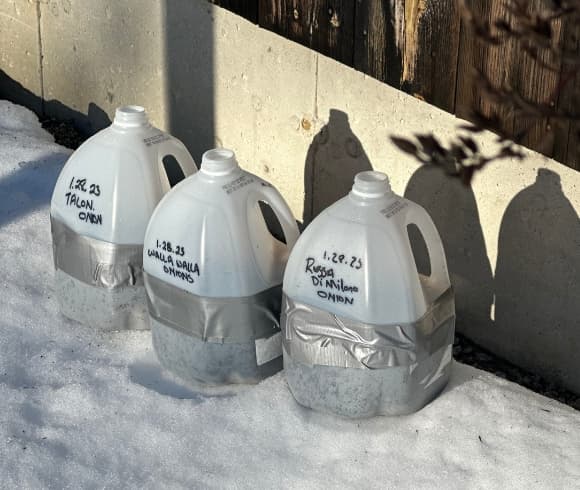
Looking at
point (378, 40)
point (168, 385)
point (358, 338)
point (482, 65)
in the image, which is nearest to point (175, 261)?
point (168, 385)

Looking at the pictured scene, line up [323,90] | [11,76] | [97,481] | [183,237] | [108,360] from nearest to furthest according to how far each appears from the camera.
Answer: [97,481]
[183,237]
[108,360]
[323,90]
[11,76]

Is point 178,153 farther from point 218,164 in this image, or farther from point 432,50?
point 432,50

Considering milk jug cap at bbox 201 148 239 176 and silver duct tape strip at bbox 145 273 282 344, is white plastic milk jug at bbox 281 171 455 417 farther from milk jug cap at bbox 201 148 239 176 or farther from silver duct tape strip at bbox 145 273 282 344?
milk jug cap at bbox 201 148 239 176

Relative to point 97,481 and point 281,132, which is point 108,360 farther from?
point 281,132

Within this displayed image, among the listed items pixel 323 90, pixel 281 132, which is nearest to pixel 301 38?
pixel 323 90

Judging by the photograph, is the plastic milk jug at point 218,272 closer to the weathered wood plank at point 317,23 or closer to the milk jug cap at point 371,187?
the milk jug cap at point 371,187

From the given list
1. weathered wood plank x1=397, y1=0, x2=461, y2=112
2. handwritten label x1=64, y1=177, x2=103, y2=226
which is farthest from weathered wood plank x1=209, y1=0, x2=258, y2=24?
handwritten label x1=64, y1=177, x2=103, y2=226

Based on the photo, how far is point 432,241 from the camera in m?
2.56

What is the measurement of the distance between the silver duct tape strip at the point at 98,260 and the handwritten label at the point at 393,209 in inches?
28.5

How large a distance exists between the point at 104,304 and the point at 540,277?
1.14 metres

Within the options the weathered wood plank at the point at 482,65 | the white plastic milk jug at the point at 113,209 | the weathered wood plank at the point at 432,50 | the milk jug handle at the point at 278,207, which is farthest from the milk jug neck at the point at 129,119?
the weathered wood plank at the point at 482,65

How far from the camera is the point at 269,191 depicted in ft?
8.75

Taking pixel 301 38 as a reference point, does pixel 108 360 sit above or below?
below

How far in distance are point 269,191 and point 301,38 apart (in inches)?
21.4
